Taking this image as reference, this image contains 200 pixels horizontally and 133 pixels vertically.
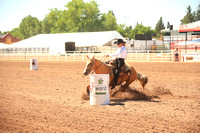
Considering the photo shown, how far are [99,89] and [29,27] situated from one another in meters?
115

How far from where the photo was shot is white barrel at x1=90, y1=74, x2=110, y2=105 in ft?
22.5

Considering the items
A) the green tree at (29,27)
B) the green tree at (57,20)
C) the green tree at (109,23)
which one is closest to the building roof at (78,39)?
the green tree at (57,20)

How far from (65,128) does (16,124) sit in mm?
1203

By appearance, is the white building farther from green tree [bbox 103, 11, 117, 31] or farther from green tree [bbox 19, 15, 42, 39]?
green tree [bbox 19, 15, 42, 39]

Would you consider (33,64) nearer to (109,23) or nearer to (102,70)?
(102,70)

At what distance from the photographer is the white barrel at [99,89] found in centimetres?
686

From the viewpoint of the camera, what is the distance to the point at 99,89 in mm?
6941

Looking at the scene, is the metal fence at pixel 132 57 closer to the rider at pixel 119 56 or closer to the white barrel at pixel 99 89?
the rider at pixel 119 56

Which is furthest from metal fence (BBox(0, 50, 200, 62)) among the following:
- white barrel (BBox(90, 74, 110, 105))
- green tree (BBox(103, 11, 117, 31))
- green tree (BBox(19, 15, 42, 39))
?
green tree (BBox(19, 15, 42, 39))

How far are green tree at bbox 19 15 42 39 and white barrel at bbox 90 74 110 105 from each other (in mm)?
109248

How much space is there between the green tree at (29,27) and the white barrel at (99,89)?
358ft

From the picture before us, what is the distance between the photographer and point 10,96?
29.0 ft

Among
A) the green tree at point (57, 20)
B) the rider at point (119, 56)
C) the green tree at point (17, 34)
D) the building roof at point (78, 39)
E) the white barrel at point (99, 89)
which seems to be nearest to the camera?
the white barrel at point (99, 89)

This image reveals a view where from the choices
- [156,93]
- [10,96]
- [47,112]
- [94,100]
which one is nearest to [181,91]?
[156,93]
